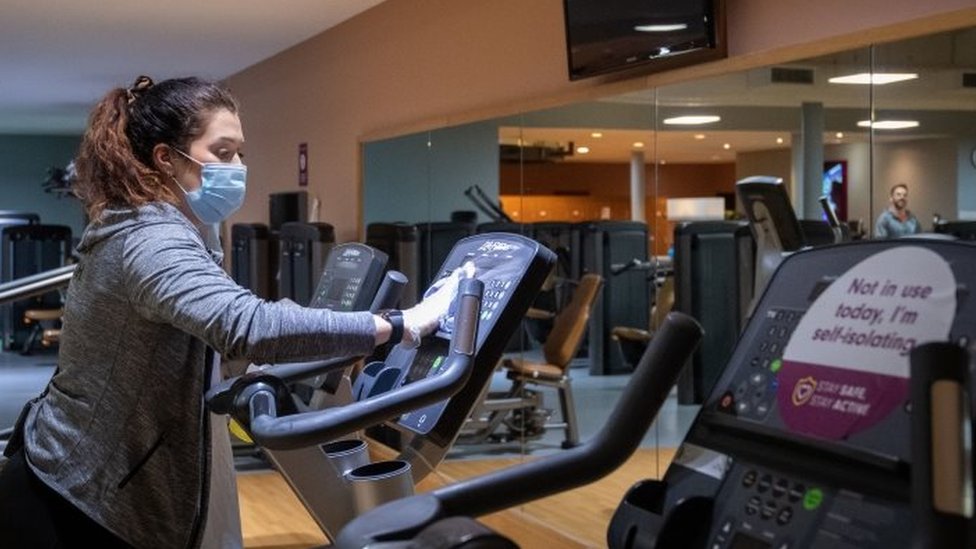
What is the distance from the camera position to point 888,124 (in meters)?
3.19

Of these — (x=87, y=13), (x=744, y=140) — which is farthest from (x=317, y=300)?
(x=87, y=13)

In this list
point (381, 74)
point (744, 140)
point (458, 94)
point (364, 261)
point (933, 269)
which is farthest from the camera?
point (381, 74)

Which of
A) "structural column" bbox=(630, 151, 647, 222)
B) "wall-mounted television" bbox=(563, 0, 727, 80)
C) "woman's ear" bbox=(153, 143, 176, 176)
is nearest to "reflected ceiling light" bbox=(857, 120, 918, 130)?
"wall-mounted television" bbox=(563, 0, 727, 80)

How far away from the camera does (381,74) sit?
6996 millimetres

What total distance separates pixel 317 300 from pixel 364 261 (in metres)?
0.21

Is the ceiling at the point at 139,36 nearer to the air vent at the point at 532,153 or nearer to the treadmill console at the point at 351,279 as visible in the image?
the air vent at the point at 532,153

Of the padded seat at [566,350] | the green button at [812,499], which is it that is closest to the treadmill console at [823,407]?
the green button at [812,499]

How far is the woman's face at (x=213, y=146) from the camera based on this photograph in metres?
1.96

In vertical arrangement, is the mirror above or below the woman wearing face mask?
above

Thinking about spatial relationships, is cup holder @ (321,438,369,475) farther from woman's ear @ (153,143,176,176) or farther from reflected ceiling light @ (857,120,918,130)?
reflected ceiling light @ (857,120,918,130)

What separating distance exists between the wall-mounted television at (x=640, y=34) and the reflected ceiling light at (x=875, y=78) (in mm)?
658

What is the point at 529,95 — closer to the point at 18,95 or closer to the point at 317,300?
the point at 317,300

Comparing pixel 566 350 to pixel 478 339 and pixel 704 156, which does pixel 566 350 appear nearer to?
pixel 704 156

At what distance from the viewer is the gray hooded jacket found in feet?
5.79
